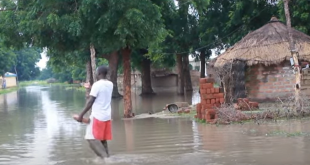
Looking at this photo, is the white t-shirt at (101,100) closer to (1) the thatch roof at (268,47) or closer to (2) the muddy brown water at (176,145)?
(2) the muddy brown water at (176,145)

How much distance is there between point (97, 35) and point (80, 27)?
1.11 meters

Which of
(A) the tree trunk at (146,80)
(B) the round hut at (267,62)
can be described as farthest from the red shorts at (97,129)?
(A) the tree trunk at (146,80)

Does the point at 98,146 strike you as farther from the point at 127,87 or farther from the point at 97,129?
the point at 127,87

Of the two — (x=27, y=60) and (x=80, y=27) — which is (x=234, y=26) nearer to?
(x=80, y=27)

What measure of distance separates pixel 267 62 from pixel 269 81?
44.6 inches

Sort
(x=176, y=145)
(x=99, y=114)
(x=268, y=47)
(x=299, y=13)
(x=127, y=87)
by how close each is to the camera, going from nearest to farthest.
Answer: (x=99, y=114) → (x=176, y=145) → (x=127, y=87) → (x=268, y=47) → (x=299, y=13)

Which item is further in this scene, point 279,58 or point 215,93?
point 279,58

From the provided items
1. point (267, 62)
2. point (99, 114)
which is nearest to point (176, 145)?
point (99, 114)

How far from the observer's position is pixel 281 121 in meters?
11.5

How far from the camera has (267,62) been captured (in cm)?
1789

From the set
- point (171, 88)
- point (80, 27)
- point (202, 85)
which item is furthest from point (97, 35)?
point (171, 88)

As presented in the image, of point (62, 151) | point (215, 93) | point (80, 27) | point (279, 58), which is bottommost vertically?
point (62, 151)

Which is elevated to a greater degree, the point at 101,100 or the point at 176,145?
the point at 101,100

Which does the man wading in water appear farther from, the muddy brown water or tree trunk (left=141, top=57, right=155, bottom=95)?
tree trunk (left=141, top=57, right=155, bottom=95)
